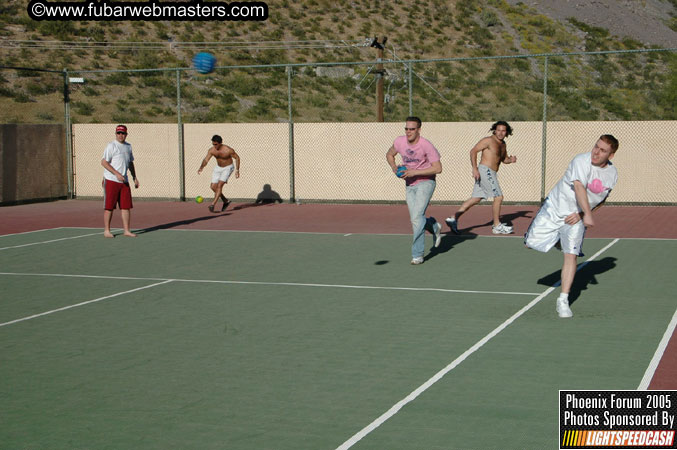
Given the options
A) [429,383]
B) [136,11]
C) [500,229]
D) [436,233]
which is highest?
[136,11]

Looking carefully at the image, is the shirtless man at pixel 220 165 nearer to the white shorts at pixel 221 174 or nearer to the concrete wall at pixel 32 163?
the white shorts at pixel 221 174

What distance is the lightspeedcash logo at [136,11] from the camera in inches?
1850

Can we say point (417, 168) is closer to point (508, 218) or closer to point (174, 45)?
point (508, 218)

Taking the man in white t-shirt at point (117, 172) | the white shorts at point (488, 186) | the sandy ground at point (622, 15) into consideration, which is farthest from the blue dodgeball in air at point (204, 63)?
the sandy ground at point (622, 15)

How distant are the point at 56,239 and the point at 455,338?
10.2 meters

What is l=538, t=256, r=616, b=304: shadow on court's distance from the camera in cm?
1077

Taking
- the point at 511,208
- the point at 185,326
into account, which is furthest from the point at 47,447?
the point at 511,208

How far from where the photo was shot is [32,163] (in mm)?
24812

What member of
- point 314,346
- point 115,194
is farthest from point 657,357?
point 115,194

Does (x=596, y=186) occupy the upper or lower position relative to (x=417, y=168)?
lower

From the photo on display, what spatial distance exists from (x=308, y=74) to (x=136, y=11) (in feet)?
31.3

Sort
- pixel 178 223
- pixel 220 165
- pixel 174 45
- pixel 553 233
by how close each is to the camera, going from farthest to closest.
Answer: pixel 174 45 < pixel 220 165 < pixel 178 223 < pixel 553 233

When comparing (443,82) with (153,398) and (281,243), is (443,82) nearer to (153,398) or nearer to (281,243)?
(281,243)

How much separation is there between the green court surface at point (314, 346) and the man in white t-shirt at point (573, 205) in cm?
64
